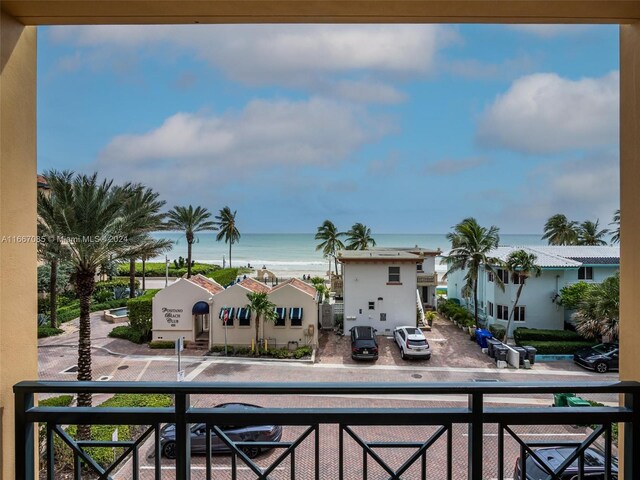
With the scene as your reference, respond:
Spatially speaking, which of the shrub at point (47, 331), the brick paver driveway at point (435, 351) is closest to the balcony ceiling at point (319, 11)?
the brick paver driveway at point (435, 351)

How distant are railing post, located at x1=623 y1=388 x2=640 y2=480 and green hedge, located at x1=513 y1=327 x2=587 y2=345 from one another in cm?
1618

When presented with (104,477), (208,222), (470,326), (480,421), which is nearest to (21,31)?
(104,477)

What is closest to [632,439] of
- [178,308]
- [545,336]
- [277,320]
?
[277,320]

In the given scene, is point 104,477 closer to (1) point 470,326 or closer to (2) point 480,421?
(2) point 480,421

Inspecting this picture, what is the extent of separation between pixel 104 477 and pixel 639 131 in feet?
9.79

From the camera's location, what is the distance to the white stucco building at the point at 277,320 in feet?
49.1

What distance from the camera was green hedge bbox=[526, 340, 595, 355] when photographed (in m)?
14.1

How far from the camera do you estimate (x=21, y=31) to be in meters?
1.71

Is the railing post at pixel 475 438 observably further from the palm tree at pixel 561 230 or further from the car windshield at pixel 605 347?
the palm tree at pixel 561 230

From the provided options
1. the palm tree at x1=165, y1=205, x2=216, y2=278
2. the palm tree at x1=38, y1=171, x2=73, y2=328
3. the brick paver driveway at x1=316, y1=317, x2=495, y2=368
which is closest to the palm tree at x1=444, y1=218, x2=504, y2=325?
the brick paver driveway at x1=316, y1=317, x2=495, y2=368

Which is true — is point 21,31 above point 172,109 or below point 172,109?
below

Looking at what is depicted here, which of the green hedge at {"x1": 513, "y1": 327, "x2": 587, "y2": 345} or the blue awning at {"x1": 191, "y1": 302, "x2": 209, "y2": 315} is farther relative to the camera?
the green hedge at {"x1": 513, "y1": 327, "x2": 587, "y2": 345}

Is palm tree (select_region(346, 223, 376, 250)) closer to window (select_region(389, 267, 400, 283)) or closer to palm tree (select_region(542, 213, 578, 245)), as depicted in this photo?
window (select_region(389, 267, 400, 283))

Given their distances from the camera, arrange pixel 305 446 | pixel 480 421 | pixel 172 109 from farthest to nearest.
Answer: pixel 305 446, pixel 172 109, pixel 480 421
